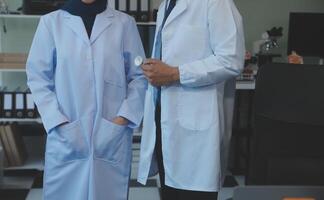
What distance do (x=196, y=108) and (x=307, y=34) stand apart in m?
2.22

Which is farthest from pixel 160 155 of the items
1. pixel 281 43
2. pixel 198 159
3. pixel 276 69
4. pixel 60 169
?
pixel 281 43

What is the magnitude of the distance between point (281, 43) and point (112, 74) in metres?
2.43

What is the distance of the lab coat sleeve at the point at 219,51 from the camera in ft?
4.48

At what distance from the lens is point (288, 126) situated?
4.62 ft

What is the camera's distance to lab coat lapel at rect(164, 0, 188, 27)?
1421 mm

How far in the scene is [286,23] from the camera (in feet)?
11.8

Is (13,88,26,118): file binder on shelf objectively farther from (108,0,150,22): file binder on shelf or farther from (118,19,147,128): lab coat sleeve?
(118,19,147,128): lab coat sleeve

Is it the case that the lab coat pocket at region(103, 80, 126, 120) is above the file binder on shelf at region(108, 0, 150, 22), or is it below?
below

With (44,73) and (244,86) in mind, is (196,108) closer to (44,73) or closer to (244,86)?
(44,73)

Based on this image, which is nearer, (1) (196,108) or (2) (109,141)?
(1) (196,108)

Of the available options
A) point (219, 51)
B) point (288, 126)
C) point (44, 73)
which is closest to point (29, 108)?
point (44, 73)

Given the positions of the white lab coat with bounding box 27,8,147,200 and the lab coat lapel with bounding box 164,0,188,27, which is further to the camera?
the white lab coat with bounding box 27,8,147,200

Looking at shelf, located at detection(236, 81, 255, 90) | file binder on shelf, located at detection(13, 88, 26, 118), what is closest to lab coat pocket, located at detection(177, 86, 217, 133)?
shelf, located at detection(236, 81, 255, 90)

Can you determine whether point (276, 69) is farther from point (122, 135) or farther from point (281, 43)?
point (281, 43)
